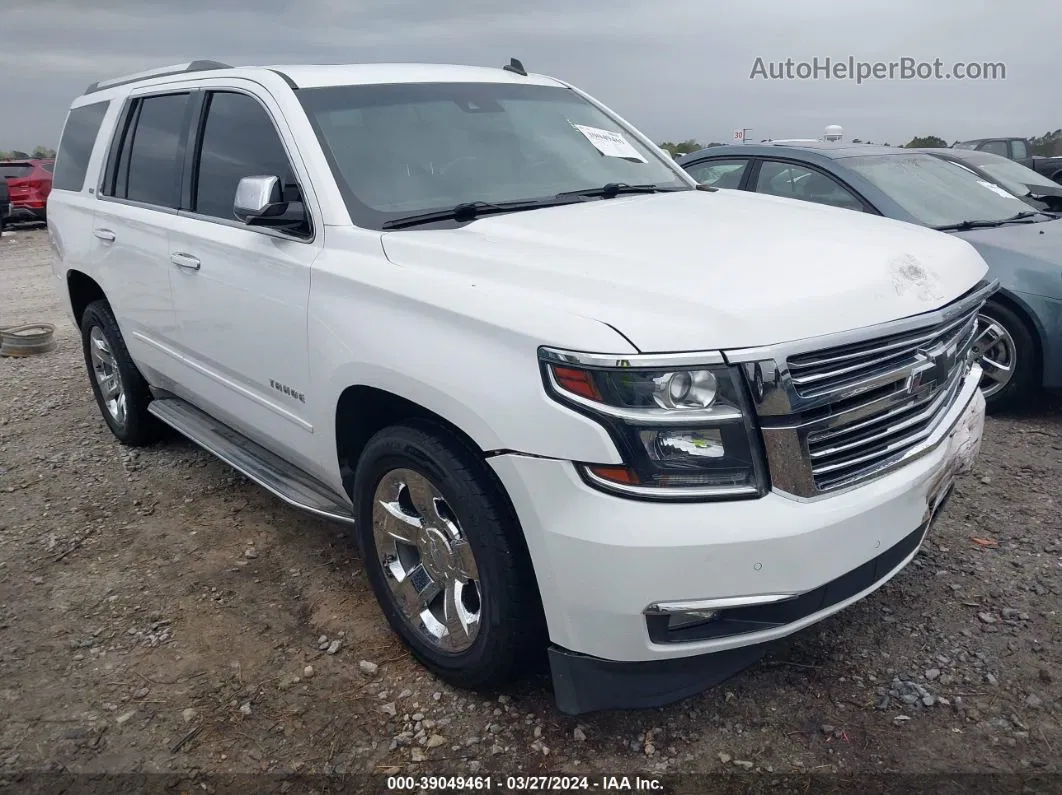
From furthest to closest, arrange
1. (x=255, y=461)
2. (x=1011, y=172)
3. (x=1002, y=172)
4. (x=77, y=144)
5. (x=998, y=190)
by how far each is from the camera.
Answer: (x=1011, y=172) < (x=1002, y=172) < (x=998, y=190) < (x=77, y=144) < (x=255, y=461)

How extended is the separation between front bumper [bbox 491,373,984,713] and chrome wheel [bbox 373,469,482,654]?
36 cm

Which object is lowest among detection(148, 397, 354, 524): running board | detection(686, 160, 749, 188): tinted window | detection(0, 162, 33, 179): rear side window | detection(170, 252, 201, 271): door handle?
detection(148, 397, 354, 524): running board

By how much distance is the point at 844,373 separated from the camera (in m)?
2.15

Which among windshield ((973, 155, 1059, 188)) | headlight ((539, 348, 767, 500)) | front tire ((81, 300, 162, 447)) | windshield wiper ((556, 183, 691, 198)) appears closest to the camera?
headlight ((539, 348, 767, 500))

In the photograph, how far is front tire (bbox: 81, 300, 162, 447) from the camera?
462 cm

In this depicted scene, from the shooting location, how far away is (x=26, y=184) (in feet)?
59.2

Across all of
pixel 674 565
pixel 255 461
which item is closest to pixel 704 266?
pixel 674 565

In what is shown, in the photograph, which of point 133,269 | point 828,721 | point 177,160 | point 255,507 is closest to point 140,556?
point 255,507

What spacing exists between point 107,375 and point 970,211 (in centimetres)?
544

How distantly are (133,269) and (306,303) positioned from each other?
1.77m

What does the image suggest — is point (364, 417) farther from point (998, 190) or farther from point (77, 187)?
point (998, 190)

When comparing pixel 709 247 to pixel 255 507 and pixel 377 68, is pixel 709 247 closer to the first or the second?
pixel 377 68

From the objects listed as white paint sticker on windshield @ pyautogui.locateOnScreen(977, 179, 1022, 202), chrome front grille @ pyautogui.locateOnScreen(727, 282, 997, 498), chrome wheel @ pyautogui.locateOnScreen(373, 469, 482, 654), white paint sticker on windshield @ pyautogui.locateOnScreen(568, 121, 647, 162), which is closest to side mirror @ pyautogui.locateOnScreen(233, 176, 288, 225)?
chrome wheel @ pyautogui.locateOnScreen(373, 469, 482, 654)

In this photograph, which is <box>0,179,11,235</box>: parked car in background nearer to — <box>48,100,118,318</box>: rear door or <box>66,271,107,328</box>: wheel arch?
<box>48,100,118,318</box>: rear door
